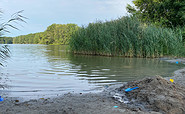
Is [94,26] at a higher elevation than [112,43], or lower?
higher

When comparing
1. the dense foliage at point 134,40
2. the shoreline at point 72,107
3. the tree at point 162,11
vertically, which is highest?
the tree at point 162,11

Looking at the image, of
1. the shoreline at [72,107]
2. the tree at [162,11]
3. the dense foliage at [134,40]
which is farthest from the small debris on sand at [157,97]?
the tree at [162,11]

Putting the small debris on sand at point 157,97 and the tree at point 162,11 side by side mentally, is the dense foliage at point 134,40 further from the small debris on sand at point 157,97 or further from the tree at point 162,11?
the small debris on sand at point 157,97

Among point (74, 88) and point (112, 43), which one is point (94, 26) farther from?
point (74, 88)

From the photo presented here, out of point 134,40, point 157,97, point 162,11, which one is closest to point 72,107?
point 157,97

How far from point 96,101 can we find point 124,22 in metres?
11.9

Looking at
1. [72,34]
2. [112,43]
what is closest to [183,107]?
[112,43]

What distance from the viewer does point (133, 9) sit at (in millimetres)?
30469

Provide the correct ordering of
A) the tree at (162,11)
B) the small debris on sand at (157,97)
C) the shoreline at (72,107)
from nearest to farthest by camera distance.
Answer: the shoreline at (72,107)
the small debris on sand at (157,97)
the tree at (162,11)

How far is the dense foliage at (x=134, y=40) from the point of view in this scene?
46.0ft

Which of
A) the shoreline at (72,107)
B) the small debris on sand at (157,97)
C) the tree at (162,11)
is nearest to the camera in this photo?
the shoreline at (72,107)

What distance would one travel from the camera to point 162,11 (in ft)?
82.9

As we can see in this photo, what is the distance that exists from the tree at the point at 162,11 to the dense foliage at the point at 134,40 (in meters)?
7.46

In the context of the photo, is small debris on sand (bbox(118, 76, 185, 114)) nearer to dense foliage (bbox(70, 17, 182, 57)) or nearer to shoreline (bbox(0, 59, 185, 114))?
Answer: shoreline (bbox(0, 59, 185, 114))
